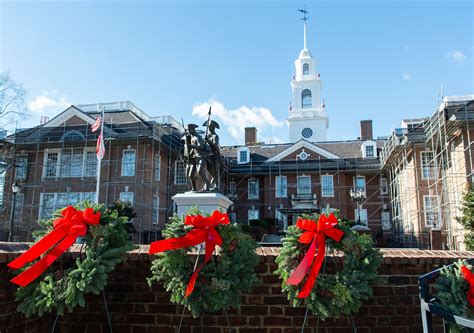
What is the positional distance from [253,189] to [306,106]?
25811 mm

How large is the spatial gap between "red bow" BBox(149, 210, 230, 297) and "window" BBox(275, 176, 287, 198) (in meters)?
31.8

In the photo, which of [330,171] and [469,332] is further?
[330,171]

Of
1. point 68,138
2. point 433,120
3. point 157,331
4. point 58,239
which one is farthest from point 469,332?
point 68,138

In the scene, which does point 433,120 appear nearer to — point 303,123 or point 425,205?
point 425,205

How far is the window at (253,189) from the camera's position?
120ft

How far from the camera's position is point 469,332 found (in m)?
3.21

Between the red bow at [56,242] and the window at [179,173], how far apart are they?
1106 inches

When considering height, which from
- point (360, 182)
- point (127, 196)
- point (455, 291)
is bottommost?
point (455, 291)

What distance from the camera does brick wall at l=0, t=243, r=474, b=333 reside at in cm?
460

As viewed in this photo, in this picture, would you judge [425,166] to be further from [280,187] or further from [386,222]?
[280,187]

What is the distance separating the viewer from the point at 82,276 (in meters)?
3.91

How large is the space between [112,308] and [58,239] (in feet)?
4.31

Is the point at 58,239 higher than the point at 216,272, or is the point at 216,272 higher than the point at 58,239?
the point at 58,239

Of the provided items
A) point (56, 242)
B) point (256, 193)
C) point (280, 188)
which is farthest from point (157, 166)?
point (56, 242)
